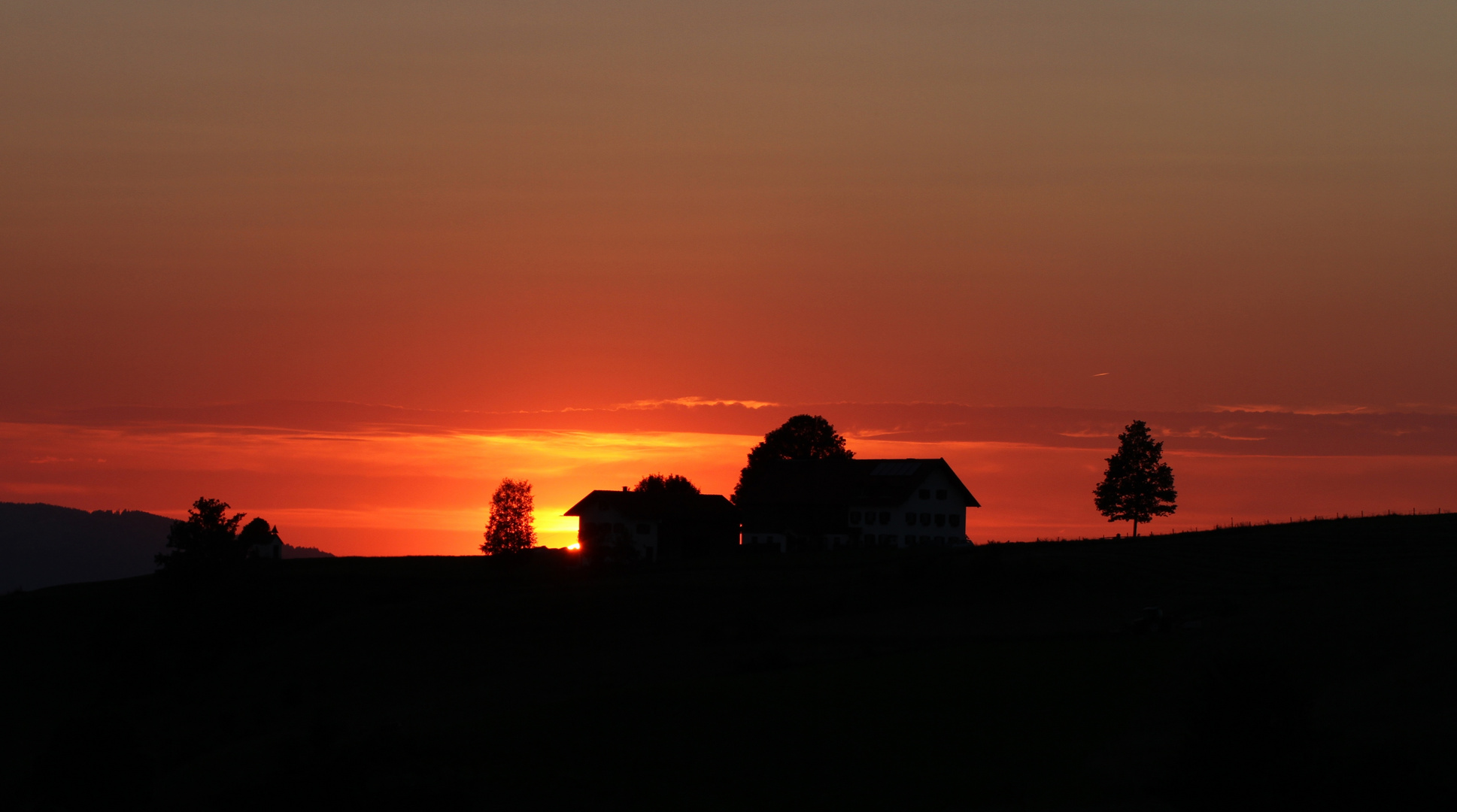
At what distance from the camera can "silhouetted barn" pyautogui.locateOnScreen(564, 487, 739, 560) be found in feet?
365

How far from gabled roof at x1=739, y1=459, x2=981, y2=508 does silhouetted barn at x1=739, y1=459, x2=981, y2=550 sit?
77mm

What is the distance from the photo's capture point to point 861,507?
384ft

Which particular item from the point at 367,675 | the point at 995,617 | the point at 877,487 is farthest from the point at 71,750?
the point at 877,487

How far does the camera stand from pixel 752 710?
40.5 meters

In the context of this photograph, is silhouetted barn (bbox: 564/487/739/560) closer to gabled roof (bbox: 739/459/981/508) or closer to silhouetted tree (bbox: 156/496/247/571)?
gabled roof (bbox: 739/459/981/508)

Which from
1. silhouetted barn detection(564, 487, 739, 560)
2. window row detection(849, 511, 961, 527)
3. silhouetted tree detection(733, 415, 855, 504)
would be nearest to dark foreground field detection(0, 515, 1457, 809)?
A: silhouetted barn detection(564, 487, 739, 560)

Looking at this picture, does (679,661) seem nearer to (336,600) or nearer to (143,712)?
(143,712)

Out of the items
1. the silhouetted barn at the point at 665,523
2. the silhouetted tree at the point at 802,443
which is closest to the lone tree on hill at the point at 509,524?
the silhouetted barn at the point at 665,523

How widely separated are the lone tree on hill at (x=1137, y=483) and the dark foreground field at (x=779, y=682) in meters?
20.9

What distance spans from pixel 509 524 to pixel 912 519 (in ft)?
129

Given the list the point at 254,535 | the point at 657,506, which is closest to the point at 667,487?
the point at 657,506

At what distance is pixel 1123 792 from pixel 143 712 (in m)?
50.0

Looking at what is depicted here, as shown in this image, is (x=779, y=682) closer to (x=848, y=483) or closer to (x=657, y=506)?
(x=657, y=506)

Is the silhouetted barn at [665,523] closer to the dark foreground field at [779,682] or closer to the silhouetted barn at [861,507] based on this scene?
the silhouetted barn at [861,507]
